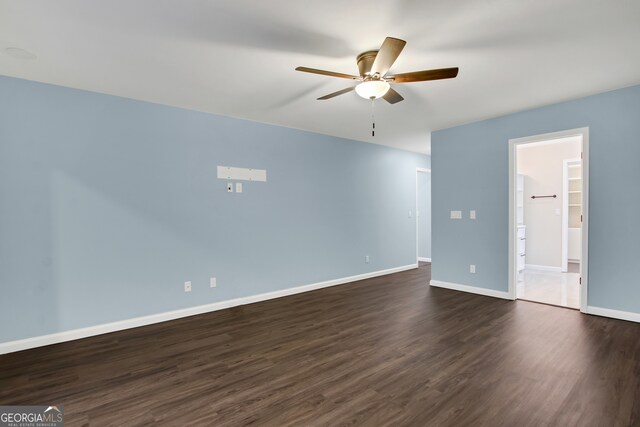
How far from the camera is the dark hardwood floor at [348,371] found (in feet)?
6.18

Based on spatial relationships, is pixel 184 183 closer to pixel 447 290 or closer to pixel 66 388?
pixel 66 388

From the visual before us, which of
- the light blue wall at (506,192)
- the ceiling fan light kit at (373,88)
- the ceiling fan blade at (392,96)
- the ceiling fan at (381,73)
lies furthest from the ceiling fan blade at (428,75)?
the light blue wall at (506,192)

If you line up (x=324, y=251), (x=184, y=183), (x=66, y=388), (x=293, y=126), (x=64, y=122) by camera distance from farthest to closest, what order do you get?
(x=324, y=251), (x=293, y=126), (x=184, y=183), (x=64, y=122), (x=66, y=388)

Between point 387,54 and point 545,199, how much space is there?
20.0 feet

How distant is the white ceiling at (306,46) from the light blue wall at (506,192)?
0.35 metres

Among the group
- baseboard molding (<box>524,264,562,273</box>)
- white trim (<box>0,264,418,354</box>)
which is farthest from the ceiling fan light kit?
baseboard molding (<box>524,264,562,273</box>)

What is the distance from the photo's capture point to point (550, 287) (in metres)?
4.85

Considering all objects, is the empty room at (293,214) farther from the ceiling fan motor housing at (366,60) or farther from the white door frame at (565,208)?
the white door frame at (565,208)

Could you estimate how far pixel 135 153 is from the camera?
11.1ft

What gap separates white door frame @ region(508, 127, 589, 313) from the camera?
3570 millimetres

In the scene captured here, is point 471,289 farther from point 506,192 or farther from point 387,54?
point 387,54

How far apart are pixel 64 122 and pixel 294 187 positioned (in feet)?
9.24

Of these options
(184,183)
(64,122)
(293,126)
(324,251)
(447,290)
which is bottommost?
(447,290)

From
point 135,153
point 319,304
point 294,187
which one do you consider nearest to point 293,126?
point 294,187
